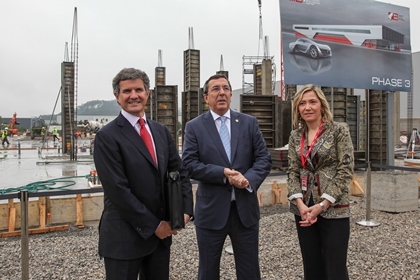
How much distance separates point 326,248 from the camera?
8.93 feet

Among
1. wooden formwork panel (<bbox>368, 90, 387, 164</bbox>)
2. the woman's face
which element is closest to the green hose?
the woman's face

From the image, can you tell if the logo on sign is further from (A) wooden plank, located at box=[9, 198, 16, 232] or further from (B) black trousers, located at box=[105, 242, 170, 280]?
(A) wooden plank, located at box=[9, 198, 16, 232]

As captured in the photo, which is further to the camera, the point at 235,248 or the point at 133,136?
the point at 235,248

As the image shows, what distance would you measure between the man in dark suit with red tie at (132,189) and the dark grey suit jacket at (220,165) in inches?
15.3

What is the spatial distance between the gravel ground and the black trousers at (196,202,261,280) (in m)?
1.15

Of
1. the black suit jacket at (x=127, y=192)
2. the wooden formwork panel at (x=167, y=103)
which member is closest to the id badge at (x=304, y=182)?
the black suit jacket at (x=127, y=192)

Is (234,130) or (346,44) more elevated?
(346,44)

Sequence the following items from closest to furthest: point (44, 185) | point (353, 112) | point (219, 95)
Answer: point (219, 95) < point (44, 185) < point (353, 112)

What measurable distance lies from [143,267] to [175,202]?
54 cm

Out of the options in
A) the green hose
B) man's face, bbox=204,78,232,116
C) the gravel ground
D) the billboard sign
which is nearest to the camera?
man's face, bbox=204,78,232,116

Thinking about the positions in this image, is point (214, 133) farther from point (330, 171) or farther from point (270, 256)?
point (270, 256)

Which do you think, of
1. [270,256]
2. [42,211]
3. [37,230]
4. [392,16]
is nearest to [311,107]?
[270,256]

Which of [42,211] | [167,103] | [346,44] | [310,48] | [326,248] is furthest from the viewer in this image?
[167,103]

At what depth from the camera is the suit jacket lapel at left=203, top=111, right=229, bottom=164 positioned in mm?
2859
